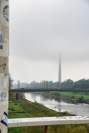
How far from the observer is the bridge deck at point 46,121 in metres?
2.45

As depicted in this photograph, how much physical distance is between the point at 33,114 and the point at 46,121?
297 mm

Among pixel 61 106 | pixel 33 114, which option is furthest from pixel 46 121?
pixel 61 106

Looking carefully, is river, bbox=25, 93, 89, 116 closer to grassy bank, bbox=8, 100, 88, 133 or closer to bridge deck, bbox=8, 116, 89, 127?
grassy bank, bbox=8, 100, 88, 133

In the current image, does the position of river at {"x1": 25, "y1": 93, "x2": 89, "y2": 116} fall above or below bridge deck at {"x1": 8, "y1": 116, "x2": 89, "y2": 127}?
above

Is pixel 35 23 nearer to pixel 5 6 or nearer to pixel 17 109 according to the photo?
pixel 17 109

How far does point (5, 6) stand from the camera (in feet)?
6.09

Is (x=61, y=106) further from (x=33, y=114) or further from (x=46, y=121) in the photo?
(x=46, y=121)

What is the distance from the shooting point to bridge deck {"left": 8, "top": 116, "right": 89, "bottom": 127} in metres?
2.45

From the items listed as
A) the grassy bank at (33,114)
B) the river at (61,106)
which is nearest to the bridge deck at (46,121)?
the grassy bank at (33,114)

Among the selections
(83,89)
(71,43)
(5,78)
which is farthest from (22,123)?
(71,43)

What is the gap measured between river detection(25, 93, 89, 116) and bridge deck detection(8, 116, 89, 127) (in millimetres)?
231

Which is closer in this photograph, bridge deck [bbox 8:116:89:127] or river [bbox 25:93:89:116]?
bridge deck [bbox 8:116:89:127]

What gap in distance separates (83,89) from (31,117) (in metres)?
0.67

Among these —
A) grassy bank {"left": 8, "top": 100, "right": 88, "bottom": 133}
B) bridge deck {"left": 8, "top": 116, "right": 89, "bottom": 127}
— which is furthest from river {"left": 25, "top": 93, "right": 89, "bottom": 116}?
bridge deck {"left": 8, "top": 116, "right": 89, "bottom": 127}
